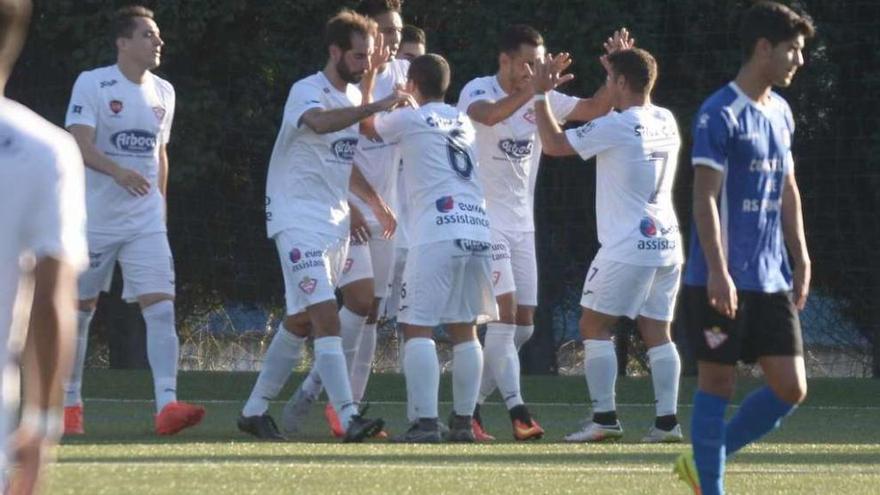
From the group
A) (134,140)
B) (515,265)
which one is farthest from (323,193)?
(515,265)

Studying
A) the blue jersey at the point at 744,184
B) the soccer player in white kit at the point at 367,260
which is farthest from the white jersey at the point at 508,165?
the blue jersey at the point at 744,184

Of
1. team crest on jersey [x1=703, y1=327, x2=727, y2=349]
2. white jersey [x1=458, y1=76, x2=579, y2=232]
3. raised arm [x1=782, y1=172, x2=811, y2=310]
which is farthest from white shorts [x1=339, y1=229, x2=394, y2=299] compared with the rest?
team crest on jersey [x1=703, y1=327, x2=727, y2=349]

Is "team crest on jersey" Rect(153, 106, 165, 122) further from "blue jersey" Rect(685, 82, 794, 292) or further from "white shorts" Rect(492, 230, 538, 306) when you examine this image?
"blue jersey" Rect(685, 82, 794, 292)

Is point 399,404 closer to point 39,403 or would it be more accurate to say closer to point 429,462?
point 429,462

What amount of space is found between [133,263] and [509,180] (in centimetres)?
217

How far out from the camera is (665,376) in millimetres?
10531

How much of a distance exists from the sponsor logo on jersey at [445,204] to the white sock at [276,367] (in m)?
1.02

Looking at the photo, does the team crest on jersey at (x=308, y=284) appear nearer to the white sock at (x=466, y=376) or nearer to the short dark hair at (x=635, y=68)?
the white sock at (x=466, y=376)

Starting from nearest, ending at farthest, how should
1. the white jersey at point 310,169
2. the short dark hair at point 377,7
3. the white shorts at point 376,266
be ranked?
A: the white jersey at point 310,169
the white shorts at point 376,266
the short dark hair at point 377,7

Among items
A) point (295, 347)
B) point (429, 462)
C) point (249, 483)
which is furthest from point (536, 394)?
point (249, 483)

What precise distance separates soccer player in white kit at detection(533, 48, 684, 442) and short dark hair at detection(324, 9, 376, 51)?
0.95m

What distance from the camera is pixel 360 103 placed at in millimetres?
10031

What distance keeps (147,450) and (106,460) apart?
0.58 meters

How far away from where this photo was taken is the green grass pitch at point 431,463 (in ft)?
24.4
